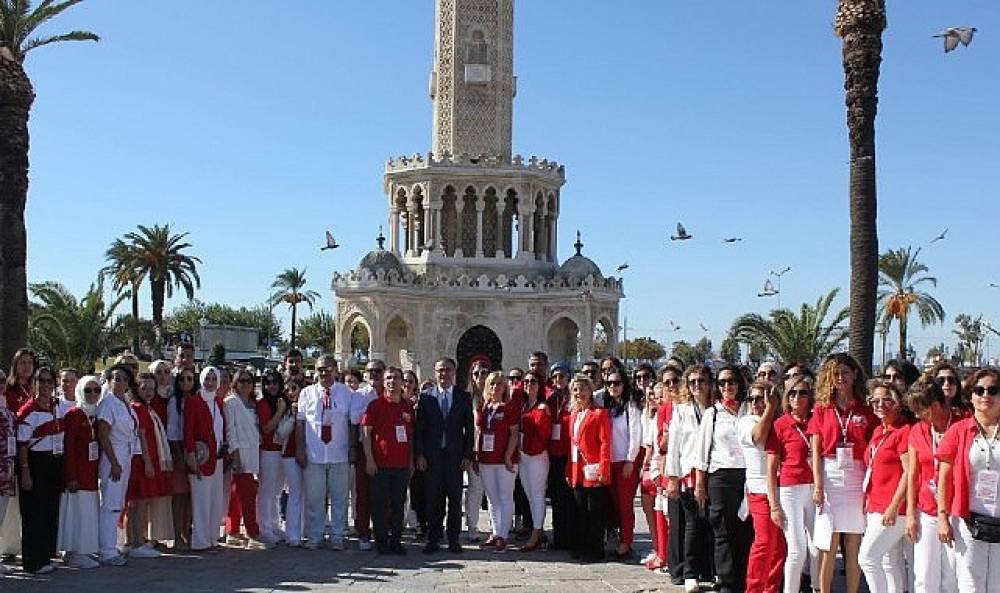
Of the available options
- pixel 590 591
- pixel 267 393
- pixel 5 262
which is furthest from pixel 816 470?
pixel 5 262

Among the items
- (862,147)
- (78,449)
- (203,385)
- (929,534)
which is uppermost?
(862,147)

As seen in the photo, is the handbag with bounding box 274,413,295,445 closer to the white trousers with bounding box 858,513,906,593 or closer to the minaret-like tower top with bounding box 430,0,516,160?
the white trousers with bounding box 858,513,906,593

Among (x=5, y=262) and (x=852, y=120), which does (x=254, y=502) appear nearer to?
(x=5, y=262)

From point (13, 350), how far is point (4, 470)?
33.0 feet

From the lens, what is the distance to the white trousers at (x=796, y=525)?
26.7 ft

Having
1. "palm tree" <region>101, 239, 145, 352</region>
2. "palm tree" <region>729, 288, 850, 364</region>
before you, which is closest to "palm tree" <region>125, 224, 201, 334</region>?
"palm tree" <region>101, 239, 145, 352</region>

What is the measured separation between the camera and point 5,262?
18359 millimetres

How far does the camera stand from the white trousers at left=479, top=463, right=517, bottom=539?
11.8m

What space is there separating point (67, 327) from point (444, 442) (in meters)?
23.5

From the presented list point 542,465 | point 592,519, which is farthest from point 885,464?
point 542,465

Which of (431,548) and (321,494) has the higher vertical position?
(321,494)

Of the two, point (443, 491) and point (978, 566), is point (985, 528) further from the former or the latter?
point (443, 491)

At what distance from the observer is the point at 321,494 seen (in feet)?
38.8

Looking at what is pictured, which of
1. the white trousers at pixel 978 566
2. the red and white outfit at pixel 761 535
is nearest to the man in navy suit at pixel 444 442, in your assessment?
the red and white outfit at pixel 761 535
